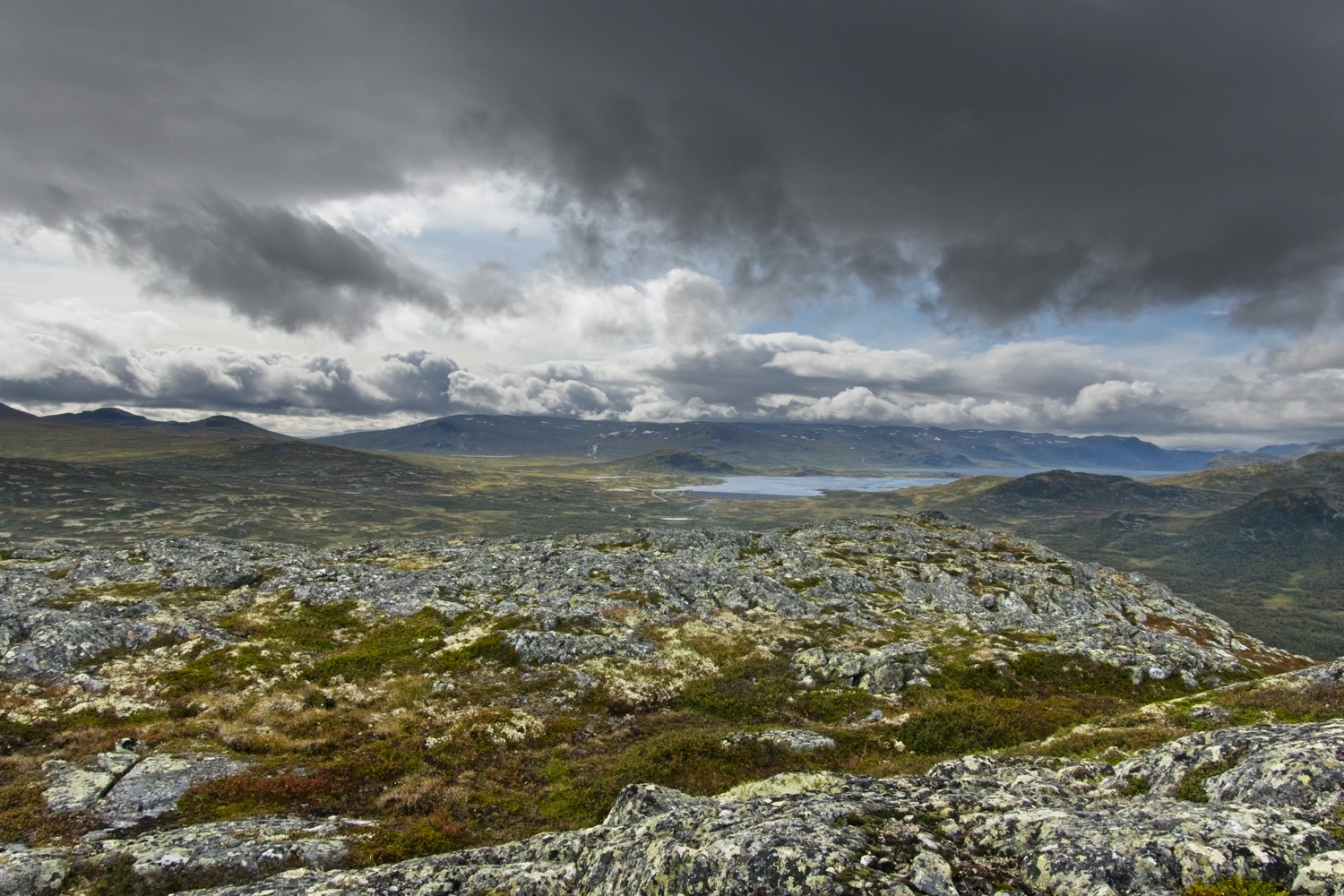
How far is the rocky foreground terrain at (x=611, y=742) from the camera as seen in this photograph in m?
12.6

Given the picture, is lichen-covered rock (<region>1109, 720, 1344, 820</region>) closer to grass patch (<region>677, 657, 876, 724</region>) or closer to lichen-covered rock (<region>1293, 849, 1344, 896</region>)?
lichen-covered rock (<region>1293, 849, 1344, 896</region>)

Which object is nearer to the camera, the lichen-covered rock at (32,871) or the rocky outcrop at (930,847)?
the rocky outcrop at (930,847)

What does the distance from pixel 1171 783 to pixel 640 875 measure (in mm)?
16035

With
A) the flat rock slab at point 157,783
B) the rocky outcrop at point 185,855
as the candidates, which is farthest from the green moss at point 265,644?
the rocky outcrop at point 185,855

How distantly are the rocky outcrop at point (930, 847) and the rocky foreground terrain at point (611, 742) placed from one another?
77mm

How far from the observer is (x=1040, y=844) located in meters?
12.2

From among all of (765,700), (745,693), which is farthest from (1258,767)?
(745,693)

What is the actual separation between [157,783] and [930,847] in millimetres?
28871

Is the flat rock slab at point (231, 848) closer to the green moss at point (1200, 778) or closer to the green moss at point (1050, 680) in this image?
the green moss at point (1200, 778)

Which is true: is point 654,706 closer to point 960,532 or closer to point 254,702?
point 254,702

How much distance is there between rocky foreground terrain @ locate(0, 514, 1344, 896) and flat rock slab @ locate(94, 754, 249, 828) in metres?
0.13

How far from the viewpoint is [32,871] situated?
15.5 metres

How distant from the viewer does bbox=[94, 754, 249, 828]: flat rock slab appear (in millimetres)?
20516

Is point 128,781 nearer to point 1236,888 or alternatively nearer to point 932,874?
point 932,874
